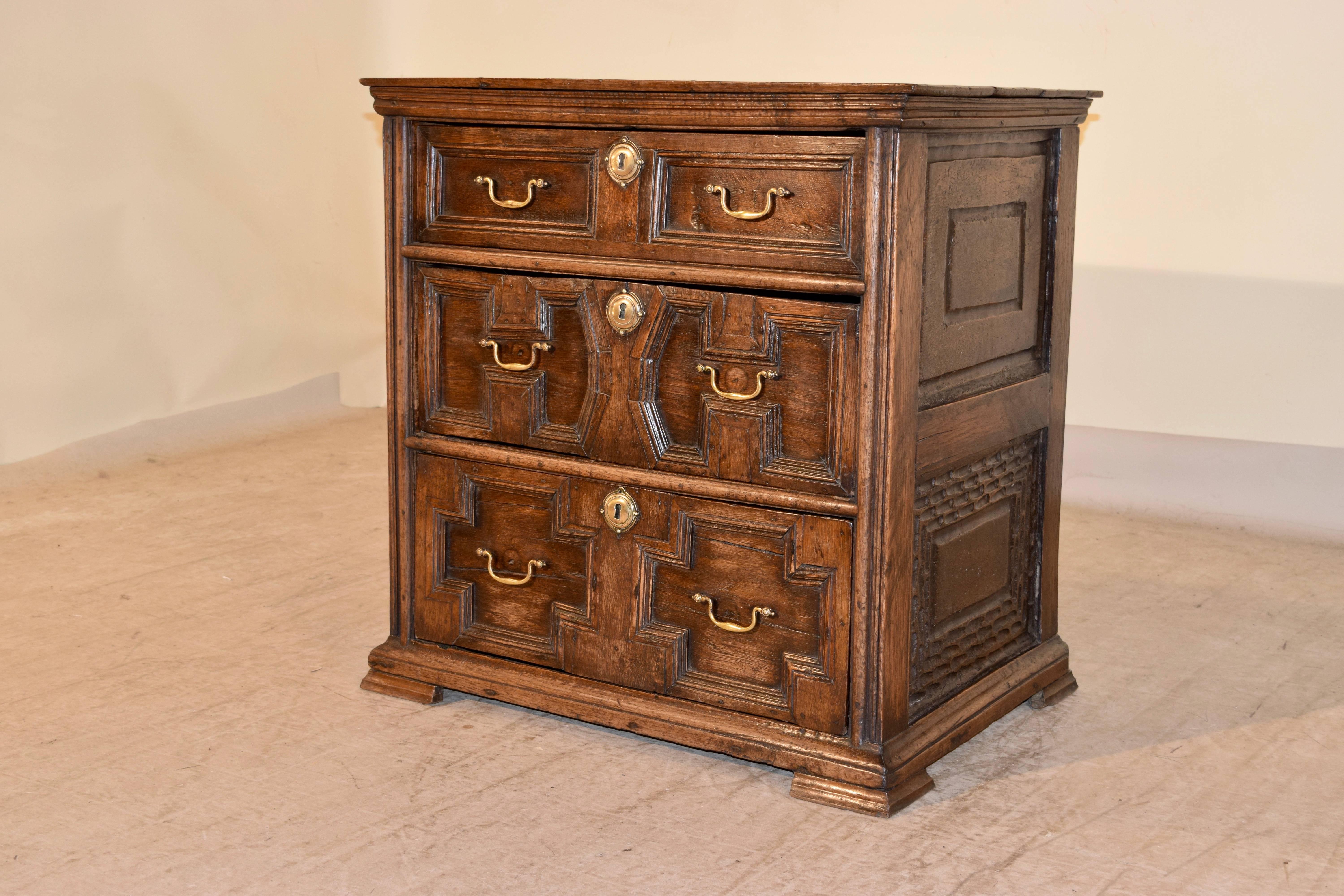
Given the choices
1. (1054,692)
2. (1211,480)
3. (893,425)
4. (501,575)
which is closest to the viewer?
(893,425)

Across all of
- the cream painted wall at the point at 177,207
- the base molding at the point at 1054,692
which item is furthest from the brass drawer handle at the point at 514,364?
the cream painted wall at the point at 177,207

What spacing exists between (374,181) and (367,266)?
28cm

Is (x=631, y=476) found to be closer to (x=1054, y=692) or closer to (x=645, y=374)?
(x=645, y=374)

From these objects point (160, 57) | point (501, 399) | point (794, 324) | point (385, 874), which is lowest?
point (385, 874)

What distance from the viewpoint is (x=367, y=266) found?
4.93 m

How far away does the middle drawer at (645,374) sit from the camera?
1962 mm

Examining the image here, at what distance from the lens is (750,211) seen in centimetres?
197

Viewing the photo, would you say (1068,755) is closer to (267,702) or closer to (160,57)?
(267,702)

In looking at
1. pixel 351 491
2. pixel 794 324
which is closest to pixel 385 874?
pixel 794 324

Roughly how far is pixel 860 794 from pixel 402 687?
80 cm

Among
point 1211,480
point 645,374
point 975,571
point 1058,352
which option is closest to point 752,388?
point 645,374

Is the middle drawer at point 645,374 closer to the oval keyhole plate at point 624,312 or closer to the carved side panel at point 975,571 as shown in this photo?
the oval keyhole plate at point 624,312

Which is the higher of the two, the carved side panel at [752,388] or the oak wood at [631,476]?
the carved side panel at [752,388]

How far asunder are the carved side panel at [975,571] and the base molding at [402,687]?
0.77 meters
